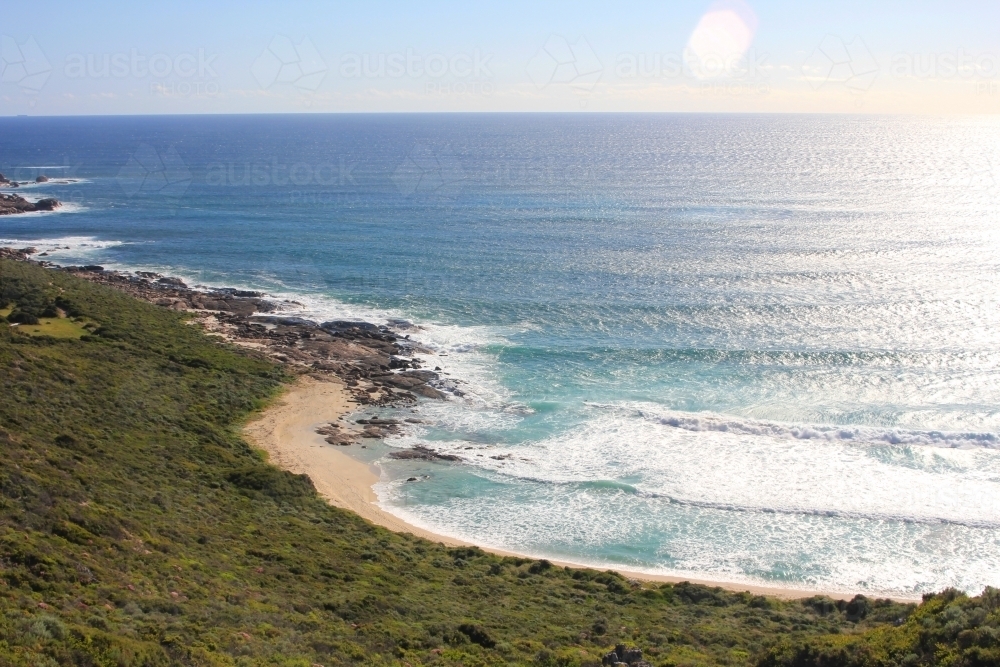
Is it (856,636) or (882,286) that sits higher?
(882,286)

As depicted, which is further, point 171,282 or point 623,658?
point 171,282

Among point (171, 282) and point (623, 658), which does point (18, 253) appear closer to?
point (171, 282)

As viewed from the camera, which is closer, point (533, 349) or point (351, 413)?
point (351, 413)

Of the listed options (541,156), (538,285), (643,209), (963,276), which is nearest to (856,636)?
(538,285)

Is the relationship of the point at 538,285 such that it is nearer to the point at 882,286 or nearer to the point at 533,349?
the point at 533,349

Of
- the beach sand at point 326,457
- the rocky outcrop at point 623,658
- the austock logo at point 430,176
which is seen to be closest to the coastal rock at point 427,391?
the beach sand at point 326,457

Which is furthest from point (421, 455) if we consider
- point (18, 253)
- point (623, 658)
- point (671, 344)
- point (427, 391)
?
point (18, 253)
